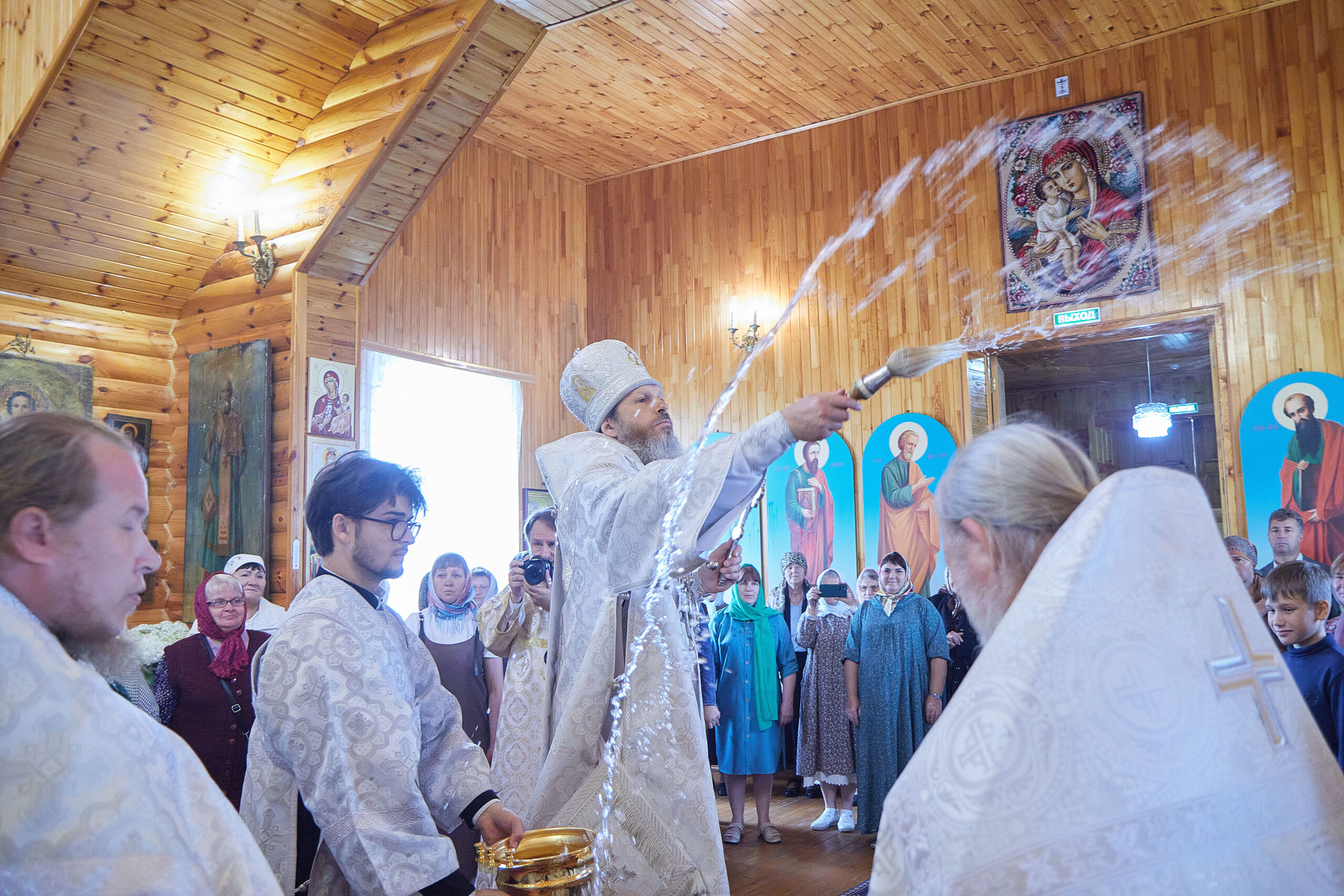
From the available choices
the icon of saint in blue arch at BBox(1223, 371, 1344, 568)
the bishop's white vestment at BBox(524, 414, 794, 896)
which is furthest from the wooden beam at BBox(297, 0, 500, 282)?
the icon of saint in blue arch at BBox(1223, 371, 1344, 568)

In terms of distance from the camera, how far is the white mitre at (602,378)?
2.89 metres

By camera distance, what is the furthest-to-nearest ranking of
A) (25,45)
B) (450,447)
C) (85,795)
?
(450,447) < (25,45) < (85,795)

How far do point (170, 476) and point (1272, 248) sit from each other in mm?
7966


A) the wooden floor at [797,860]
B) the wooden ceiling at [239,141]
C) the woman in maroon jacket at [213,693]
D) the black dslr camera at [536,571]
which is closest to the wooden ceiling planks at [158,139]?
the wooden ceiling at [239,141]

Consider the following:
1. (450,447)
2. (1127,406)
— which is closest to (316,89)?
(450,447)

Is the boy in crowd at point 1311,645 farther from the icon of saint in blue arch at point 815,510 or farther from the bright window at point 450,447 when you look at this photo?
the bright window at point 450,447

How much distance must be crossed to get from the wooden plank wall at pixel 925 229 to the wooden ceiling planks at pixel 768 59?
0.26 m

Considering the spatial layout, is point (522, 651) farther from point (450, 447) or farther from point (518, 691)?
point (450, 447)

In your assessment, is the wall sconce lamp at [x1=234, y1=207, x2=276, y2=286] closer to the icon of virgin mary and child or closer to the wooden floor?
the wooden floor

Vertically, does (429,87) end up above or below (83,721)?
above

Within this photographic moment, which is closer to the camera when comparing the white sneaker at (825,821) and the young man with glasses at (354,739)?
the young man with glasses at (354,739)

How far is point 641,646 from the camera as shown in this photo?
2518 mm

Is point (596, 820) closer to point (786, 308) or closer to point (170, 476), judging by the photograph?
point (170, 476)

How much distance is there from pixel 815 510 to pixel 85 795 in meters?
8.39
